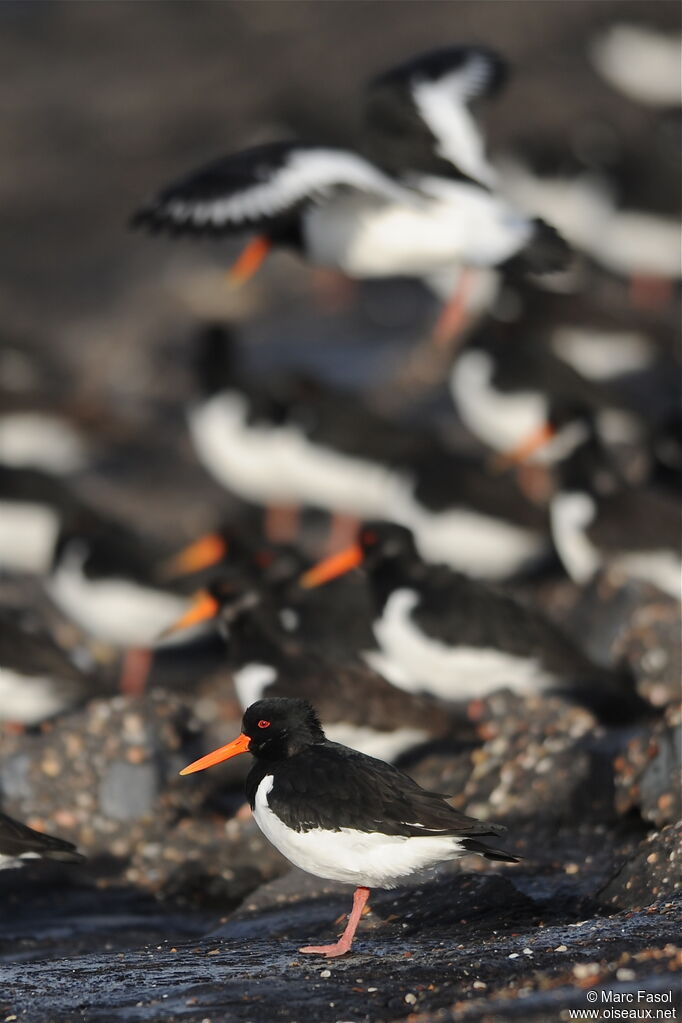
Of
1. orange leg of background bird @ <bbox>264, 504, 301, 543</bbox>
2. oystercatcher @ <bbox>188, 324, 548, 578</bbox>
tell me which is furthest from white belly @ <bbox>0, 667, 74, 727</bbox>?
orange leg of background bird @ <bbox>264, 504, 301, 543</bbox>

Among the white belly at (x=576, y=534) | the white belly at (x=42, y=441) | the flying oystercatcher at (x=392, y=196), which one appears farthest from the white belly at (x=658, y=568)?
the white belly at (x=42, y=441)

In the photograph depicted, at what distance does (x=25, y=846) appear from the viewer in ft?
17.1

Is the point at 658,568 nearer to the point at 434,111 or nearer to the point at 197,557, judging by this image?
the point at 197,557

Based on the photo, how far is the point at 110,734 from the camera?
7.04m

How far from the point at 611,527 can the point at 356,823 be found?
4.27 m

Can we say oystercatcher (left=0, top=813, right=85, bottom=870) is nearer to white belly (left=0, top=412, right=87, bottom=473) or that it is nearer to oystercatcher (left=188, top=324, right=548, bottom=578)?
oystercatcher (left=188, top=324, right=548, bottom=578)

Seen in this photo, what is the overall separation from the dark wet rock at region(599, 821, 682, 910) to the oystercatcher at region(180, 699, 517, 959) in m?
0.57

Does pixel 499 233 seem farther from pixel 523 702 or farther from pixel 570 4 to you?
pixel 570 4

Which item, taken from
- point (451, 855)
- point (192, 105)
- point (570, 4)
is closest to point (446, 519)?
point (451, 855)

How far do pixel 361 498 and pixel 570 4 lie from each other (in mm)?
14288

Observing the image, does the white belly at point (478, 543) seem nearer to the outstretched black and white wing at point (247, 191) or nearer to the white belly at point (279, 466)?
the white belly at point (279, 466)

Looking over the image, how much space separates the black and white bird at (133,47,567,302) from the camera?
291 inches

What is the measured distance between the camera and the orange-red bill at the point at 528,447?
1033 cm

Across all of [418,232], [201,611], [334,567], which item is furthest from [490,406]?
[201,611]
